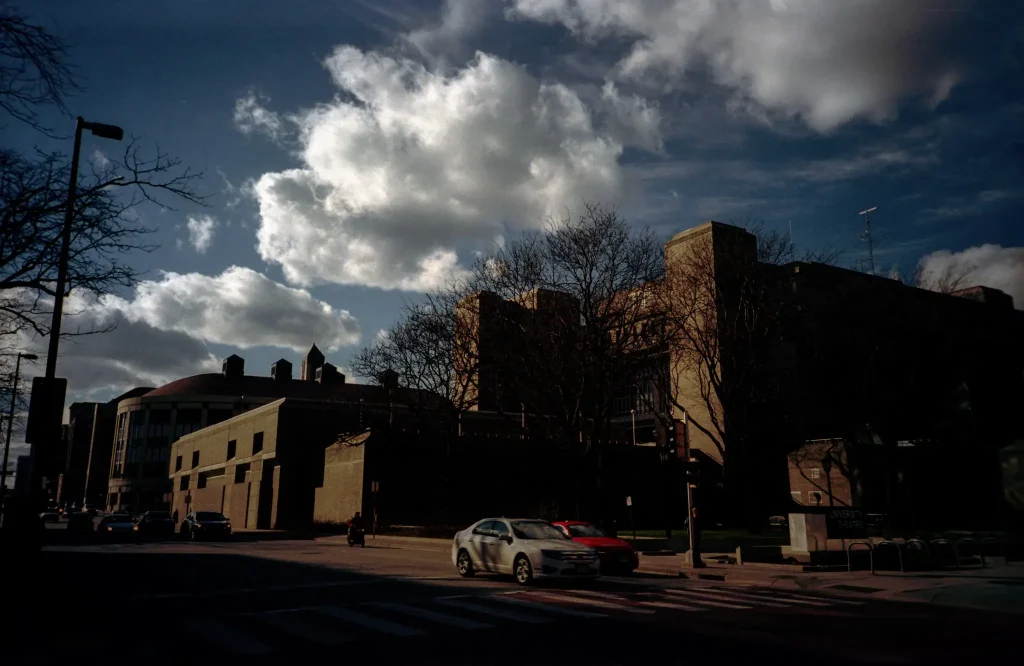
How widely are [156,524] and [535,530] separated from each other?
34709 millimetres

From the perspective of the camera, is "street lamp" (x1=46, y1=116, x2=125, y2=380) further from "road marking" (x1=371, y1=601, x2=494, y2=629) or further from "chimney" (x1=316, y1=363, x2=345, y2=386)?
"chimney" (x1=316, y1=363, x2=345, y2=386)

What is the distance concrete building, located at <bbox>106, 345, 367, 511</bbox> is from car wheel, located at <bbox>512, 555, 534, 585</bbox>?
90496mm

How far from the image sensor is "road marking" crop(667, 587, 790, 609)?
14.3 meters

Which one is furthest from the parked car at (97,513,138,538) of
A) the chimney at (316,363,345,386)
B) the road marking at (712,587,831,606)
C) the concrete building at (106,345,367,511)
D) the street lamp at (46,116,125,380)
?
the chimney at (316,363,345,386)

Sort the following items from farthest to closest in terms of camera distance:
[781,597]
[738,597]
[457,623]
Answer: [781,597]
[738,597]
[457,623]

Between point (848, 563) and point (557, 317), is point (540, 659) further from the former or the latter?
point (557, 317)

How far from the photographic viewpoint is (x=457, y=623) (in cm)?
1121

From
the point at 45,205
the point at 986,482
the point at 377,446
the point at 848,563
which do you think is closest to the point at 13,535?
the point at 45,205

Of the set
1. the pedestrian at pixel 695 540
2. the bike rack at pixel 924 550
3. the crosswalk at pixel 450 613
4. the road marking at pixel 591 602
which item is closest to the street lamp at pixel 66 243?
the crosswalk at pixel 450 613

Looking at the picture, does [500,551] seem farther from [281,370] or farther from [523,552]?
[281,370]

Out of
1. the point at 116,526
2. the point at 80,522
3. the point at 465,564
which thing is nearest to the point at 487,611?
the point at 465,564

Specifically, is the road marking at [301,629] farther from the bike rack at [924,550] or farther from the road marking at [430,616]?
the bike rack at [924,550]

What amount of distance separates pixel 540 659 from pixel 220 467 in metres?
74.1

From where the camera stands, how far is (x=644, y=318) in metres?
36.8
